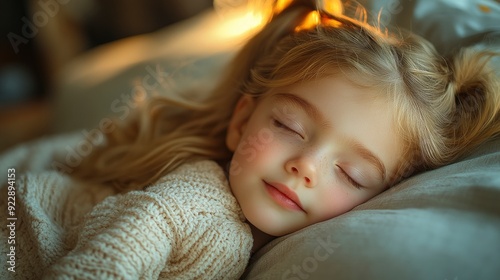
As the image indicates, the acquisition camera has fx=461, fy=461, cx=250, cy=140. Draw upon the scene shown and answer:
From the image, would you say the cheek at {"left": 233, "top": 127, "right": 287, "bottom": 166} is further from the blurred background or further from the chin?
the blurred background

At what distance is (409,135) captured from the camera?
86cm

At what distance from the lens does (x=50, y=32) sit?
8.04 feet

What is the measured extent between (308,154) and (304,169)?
1.2 inches

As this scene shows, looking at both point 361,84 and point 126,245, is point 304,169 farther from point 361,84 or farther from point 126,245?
point 126,245

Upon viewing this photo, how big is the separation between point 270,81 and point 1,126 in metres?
1.83

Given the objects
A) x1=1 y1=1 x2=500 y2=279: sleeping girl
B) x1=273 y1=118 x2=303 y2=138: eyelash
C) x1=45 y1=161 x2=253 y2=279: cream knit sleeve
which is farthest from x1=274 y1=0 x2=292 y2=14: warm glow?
x1=45 y1=161 x2=253 y2=279: cream knit sleeve

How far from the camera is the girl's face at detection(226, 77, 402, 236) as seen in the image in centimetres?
81

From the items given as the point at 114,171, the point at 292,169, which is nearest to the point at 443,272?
the point at 292,169

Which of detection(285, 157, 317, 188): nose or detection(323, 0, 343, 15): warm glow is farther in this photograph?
detection(323, 0, 343, 15): warm glow

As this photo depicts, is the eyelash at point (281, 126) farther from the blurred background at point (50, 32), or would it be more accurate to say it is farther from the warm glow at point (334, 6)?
the blurred background at point (50, 32)

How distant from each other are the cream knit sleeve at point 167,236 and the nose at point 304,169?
0.44ft

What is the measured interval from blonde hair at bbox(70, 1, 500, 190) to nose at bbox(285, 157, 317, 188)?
0.17 metres

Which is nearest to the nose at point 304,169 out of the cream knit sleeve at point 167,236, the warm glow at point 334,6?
the cream knit sleeve at point 167,236

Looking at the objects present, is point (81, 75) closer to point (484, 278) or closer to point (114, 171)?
point (114, 171)
